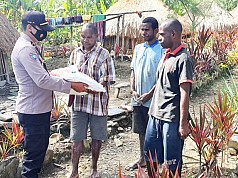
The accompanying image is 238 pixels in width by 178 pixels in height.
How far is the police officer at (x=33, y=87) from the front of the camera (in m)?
3.44

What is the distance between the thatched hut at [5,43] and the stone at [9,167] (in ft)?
19.5

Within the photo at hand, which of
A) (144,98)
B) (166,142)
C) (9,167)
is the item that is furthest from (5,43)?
(166,142)

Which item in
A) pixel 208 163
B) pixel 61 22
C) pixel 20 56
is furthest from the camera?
pixel 61 22

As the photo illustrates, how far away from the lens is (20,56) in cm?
343

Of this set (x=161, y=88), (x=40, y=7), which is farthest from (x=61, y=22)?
(x=40, y=7)

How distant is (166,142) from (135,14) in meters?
11.7

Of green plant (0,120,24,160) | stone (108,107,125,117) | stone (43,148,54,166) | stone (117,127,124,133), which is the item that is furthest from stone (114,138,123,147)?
green plant (0,120,24,160)

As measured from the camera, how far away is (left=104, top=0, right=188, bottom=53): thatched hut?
47.1 feet

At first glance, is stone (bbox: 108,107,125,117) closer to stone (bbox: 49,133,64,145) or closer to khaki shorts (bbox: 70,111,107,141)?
stone (bbox: 49,133,64,145)

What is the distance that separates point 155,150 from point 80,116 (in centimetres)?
104

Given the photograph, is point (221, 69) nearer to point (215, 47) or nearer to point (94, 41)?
point (215, 47)

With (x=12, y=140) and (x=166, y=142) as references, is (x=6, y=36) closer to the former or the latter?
(x=12, y=140)

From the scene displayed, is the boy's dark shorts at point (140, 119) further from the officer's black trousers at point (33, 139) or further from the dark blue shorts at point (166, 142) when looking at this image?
the officer's black trousers at point (33, 139)

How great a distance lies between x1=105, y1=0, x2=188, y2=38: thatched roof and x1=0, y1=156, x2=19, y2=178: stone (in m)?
10.8
